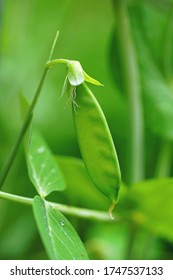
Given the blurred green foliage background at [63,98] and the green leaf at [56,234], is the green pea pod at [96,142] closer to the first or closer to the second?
the green leaf at [56,234]

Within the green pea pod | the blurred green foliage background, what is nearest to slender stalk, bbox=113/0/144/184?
the blurred green foliage background

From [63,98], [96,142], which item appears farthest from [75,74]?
[63,98]

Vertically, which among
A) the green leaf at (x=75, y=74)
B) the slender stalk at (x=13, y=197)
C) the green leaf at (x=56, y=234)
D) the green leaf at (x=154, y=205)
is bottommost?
the green leaf at (x=154, y=205)

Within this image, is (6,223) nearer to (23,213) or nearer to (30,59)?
(23,213)

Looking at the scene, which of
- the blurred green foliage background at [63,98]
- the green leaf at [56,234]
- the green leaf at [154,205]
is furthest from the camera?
the blurred green foliage background at [63,98]

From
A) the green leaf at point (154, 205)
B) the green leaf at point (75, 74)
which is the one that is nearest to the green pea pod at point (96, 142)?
the green leaf at point (75, 74)

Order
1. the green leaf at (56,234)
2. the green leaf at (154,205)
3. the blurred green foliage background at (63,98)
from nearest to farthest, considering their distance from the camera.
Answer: the green leaf at (56,234) < the green leaf at (154,205) < the blurred green foliage background at (63,98)

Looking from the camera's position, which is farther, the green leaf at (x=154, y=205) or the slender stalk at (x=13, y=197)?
the green leaf at (x=154, y=205)

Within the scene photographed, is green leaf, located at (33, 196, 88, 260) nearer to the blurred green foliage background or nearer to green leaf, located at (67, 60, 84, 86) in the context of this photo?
green leaf, located at (67, 60, 84, 86)
